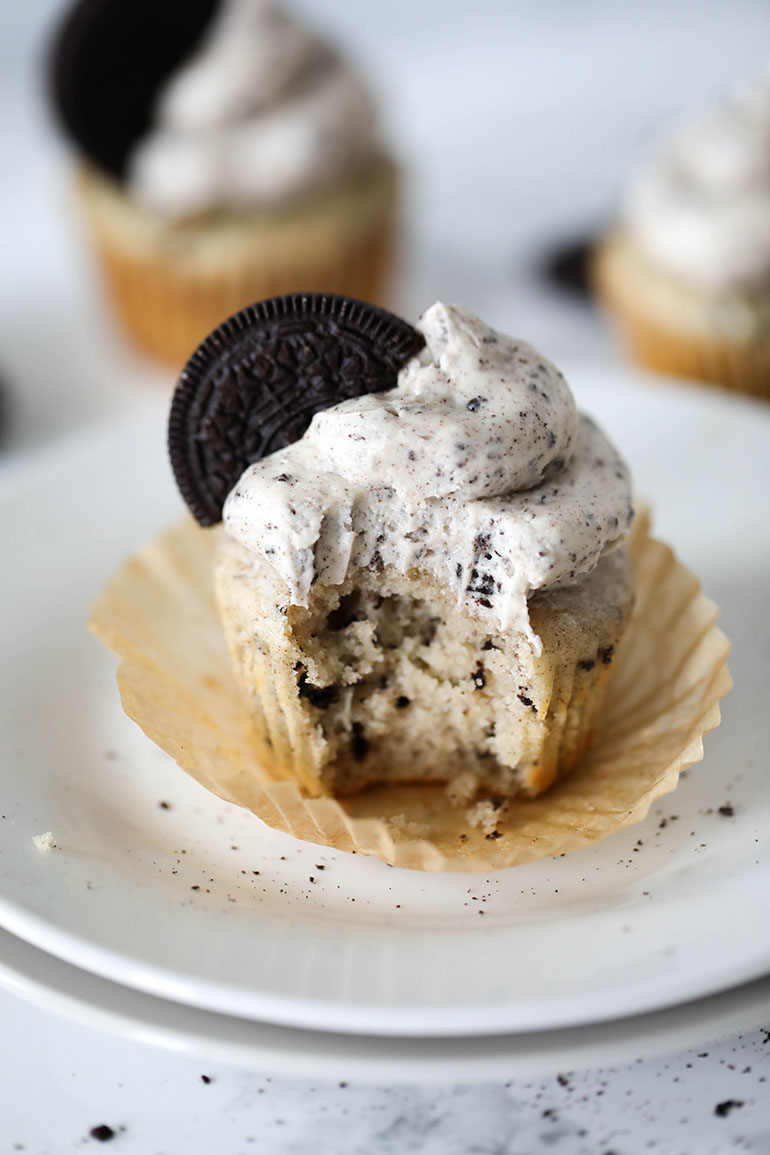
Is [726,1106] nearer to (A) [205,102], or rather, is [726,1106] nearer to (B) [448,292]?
(A) [205,102]

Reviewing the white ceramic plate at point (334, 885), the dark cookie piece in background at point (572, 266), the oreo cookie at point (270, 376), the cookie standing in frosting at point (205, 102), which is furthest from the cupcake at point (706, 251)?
the oreo cookie at point (270, 376)

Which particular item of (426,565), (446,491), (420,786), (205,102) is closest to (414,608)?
(426,565)

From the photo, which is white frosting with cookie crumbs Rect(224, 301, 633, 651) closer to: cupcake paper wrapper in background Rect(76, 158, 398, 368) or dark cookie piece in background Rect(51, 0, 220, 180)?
cupcake paper wrapper in background Rect(76, 158, 398, 368)

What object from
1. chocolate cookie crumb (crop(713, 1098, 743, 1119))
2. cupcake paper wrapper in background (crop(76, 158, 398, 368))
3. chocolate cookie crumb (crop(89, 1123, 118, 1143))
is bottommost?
chocolate cookie crumb (crop(713, 1098, 743, 1119))

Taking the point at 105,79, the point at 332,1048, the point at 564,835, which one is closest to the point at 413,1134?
the point at 332,1048

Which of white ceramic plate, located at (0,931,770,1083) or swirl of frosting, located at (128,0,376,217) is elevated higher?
swirl of frosting, located at (128,0,376,217)

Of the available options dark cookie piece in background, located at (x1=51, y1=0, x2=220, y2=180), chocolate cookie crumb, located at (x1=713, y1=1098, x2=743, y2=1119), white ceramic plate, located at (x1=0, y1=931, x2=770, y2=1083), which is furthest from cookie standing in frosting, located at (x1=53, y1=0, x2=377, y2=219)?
chocolate cookie crumb, located at (x1=713, y1=1098, x2=743, y2=1119)
